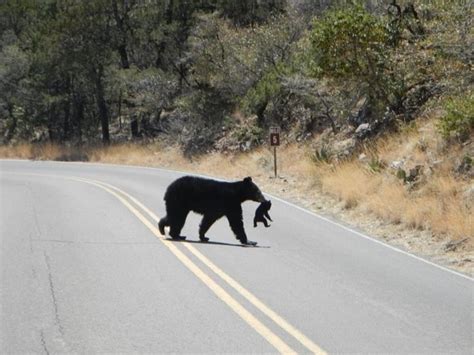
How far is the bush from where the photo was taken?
17.0 metres

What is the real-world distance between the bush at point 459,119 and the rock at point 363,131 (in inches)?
280

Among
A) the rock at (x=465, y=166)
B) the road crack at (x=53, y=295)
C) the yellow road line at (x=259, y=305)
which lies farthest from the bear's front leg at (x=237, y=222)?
the rock at (x=465, y=166)

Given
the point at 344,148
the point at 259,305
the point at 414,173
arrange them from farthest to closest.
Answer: the point at 344,148 < the point at 414,173 < the point at 259,305

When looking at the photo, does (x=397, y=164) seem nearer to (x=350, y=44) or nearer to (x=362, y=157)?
(x=362, y=157)

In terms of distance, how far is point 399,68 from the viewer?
2183 centimetres

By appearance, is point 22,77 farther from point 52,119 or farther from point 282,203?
point 282,203

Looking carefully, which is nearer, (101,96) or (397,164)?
(397,164)

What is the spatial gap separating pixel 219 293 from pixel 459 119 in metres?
11.4

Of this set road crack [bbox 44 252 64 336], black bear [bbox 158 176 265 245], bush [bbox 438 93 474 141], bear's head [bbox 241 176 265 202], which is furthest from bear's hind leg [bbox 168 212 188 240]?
bush [bbox 438 93 474 141]

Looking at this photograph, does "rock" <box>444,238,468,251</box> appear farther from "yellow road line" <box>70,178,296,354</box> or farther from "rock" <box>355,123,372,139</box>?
"rock" <box>355,123,372,139</box>

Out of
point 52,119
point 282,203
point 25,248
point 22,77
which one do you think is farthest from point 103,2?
point 25,248

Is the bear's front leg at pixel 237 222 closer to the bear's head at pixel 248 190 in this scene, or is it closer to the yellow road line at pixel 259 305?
the bear's head at pixel 248 190

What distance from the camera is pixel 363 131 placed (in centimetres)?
2525

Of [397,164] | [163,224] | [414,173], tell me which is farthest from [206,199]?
[397,164]
